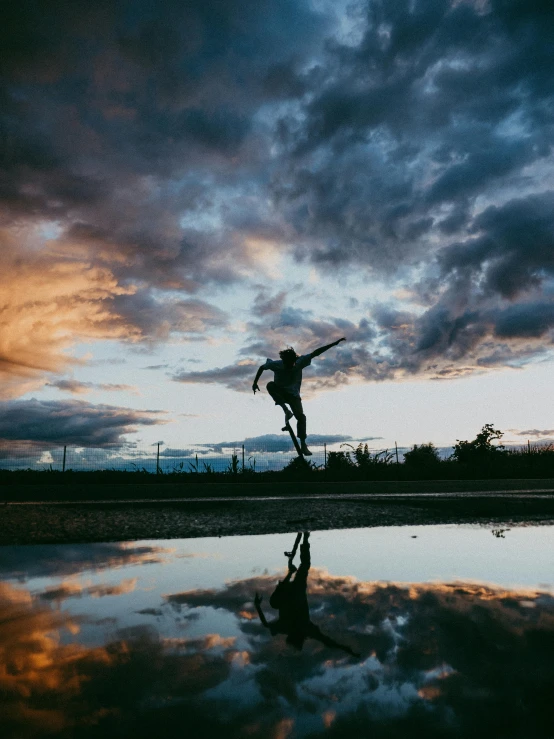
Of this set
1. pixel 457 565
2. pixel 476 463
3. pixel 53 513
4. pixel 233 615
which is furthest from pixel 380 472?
pixel 233 615

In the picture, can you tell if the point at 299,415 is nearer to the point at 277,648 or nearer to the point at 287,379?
the point at 287,379

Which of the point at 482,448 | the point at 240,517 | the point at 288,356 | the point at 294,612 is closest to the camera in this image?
the point at 294,612

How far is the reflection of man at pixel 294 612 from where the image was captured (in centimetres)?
160

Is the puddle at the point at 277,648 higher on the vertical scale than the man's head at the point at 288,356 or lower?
lower

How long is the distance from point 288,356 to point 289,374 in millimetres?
451

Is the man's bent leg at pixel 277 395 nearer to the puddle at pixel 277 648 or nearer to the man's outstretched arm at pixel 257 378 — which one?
the man's outstretched arm at pixel 257 378

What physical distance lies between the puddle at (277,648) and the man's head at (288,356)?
7966 millimetres

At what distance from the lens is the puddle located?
111 centimetres

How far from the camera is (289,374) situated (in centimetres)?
1098

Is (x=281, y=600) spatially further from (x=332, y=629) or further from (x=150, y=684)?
(x=150, y=684)

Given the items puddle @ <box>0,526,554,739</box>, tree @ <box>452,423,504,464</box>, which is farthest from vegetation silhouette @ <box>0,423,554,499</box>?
puddle @ <box>0,526,554,739</box>

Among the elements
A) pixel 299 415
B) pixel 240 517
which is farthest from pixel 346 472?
pixel 240 517

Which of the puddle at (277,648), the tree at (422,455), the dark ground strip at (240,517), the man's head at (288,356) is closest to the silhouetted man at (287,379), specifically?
the man's head at (288,356)

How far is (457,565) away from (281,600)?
3.64 feet
